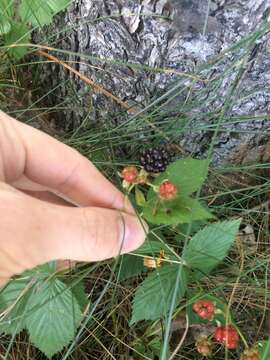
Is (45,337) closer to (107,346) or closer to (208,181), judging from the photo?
A: (107,346)

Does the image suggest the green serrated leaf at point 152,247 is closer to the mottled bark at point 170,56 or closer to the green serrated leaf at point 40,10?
the mottled bark at point 170,56

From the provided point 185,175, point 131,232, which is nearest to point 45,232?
point 131,232

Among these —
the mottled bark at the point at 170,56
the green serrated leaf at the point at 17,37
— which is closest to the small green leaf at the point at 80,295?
the mottled bark at the point at 170,56

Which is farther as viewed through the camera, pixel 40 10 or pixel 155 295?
pixel 40 10

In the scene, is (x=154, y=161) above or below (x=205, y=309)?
above

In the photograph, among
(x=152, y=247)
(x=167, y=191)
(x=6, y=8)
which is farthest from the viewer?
(x=6, y=8)

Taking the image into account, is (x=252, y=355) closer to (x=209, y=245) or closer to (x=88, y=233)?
(x=209, y=245)
